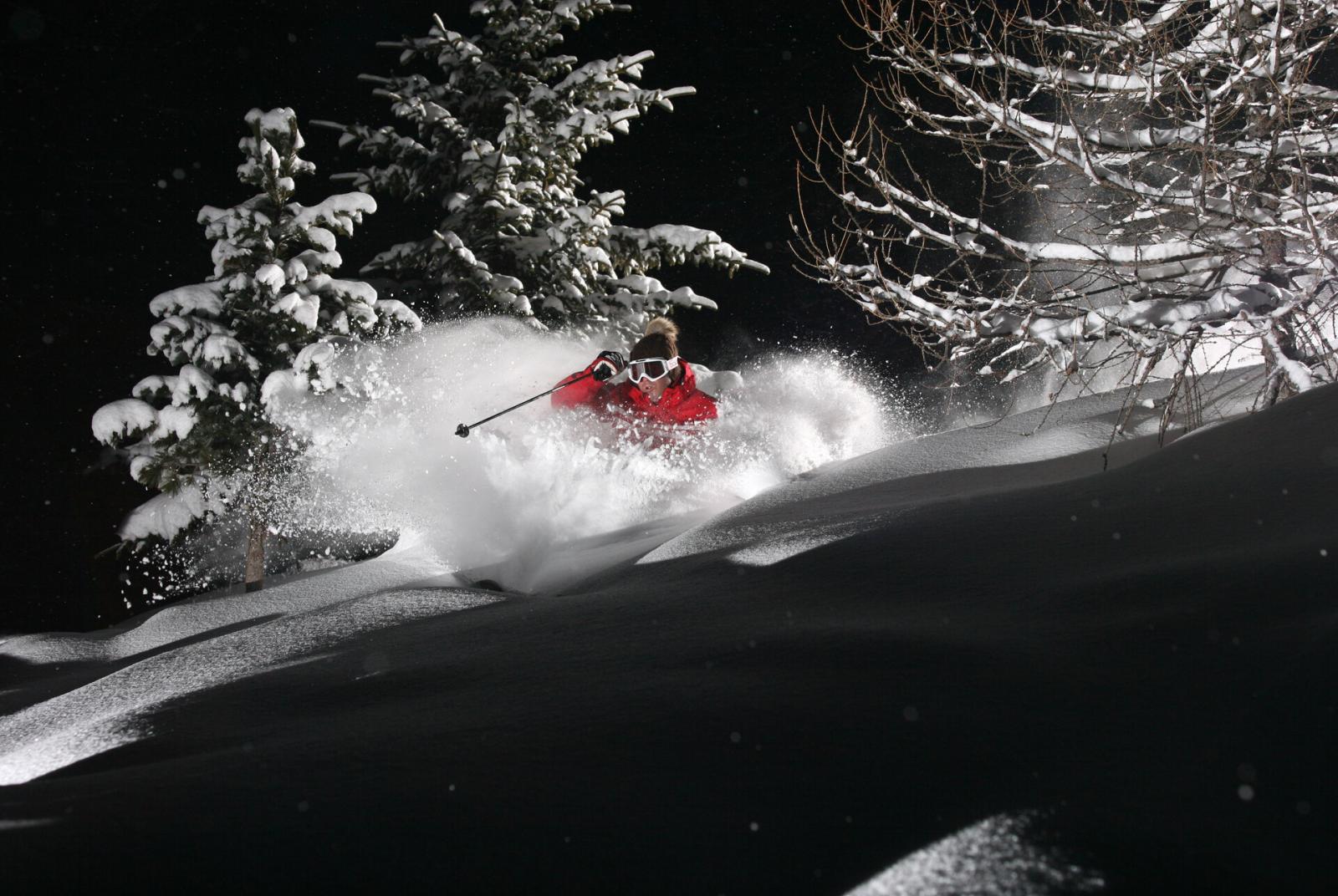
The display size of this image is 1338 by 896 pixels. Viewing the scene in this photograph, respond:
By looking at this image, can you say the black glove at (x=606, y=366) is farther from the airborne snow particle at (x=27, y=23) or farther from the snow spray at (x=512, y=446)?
the airborne snow particle at (x=27, y=23)

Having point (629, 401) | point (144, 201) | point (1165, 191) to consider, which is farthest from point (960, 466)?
point (144, 201)

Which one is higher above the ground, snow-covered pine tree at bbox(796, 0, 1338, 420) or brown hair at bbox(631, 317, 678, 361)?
brown hair at bbox(631, 317, 678, 361)

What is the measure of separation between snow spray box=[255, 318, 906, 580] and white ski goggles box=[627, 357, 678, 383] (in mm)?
506

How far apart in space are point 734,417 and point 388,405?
3.68m

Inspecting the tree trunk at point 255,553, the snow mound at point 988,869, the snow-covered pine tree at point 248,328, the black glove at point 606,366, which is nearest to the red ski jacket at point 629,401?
the black glove at point 606,366

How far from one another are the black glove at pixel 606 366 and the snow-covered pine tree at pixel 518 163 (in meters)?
3.03

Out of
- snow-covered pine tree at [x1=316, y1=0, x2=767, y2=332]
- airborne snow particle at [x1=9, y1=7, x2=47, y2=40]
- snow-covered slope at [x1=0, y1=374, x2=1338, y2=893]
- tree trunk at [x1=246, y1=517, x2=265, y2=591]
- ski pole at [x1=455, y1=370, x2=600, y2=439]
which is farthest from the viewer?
airborne snow particle at [x1=9, y1=7, x2=47, y2=40]

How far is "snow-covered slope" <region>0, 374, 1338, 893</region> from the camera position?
162 centimetres

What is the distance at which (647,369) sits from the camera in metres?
8.48

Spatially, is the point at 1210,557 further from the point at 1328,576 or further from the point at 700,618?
the point at 700,618

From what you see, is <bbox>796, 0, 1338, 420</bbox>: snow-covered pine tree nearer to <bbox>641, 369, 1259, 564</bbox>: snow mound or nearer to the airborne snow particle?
<bbox>641, 369, 1259, 564</bbox>: snow mound

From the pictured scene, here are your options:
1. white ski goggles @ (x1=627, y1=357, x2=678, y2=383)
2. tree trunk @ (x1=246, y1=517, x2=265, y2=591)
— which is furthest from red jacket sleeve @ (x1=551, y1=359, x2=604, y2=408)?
tree trunk @ (x1=246, y1=517, x2=265, y2=591)

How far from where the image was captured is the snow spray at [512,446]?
7.70 meters

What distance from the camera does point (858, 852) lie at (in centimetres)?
162
